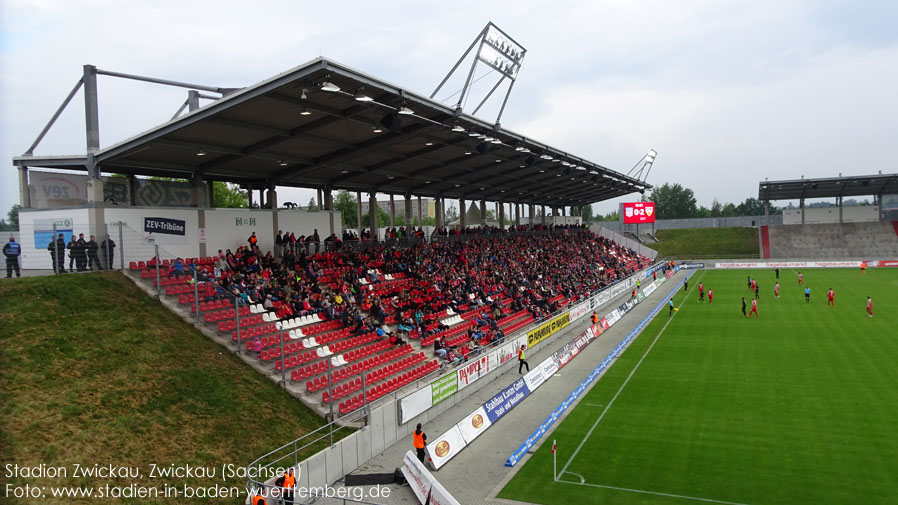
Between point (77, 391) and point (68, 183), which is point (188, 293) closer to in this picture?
point (77, 391)

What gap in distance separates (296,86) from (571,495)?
14.5 meters

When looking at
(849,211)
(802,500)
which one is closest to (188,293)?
(802,500)

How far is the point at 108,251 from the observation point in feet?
59.3

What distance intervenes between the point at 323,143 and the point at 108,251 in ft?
32.1

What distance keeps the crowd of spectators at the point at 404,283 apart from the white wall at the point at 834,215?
44116mm

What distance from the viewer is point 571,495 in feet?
43.5

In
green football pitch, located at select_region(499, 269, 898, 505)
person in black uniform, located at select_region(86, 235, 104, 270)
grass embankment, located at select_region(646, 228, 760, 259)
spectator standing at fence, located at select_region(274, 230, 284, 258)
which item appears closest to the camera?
green football pitch, located at select_region(499, 269, 898, 505)

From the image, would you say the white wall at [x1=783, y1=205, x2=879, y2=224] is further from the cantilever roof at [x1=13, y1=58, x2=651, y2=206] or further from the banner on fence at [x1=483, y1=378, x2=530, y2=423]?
the banner on fence at [x1=483, y1=378, x2=530, y2=423]

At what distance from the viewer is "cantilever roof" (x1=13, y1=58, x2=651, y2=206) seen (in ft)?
60.6

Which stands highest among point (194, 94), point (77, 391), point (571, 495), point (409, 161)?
point (194, 94)

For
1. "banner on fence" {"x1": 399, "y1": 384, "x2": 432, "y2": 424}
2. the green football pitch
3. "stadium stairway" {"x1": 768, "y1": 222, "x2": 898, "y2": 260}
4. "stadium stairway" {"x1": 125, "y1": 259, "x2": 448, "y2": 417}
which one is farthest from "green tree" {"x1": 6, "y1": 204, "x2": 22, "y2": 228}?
"stadium stairway" {"x1": 768, "y1": 222, "x2": 898, "y2": 260}

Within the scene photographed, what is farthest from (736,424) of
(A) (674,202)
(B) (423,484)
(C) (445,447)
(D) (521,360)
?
(A) (674,202)

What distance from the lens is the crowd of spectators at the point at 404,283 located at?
21.7 metres

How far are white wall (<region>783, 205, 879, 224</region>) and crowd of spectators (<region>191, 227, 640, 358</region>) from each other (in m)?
44.1
